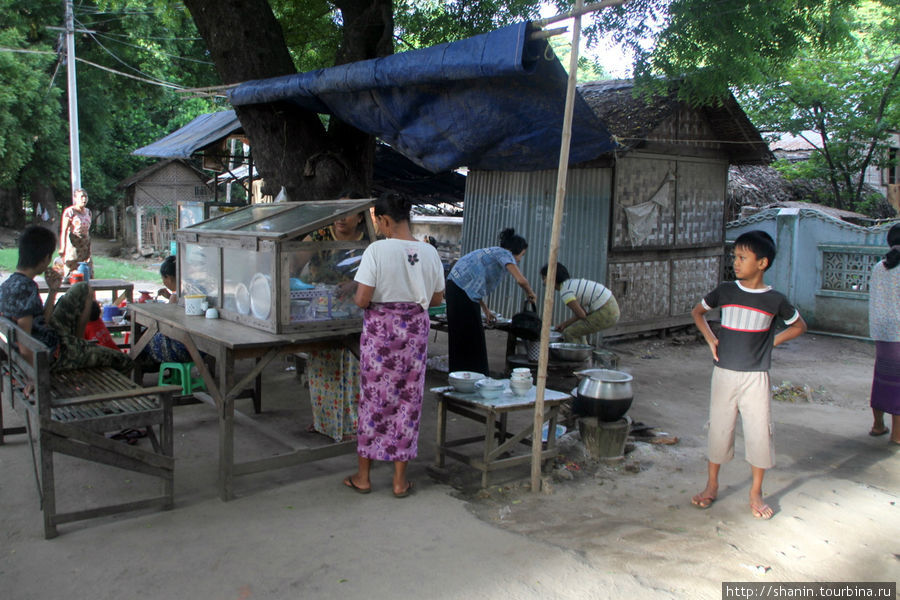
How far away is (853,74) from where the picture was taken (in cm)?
1355

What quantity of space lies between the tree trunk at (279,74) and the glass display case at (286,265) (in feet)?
5.82

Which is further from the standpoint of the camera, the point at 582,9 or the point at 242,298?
the point at 242,298

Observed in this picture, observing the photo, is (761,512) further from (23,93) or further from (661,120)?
(23,93)

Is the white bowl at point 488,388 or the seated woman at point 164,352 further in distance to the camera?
the seated woman at point 164,352

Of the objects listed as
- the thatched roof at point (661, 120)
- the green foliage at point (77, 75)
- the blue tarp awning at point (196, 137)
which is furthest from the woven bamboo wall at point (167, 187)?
the thatched roof at point (661, 120)

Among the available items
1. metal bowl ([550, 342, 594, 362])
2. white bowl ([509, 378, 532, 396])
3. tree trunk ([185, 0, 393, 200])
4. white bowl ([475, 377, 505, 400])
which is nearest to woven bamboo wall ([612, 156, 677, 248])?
metal bowl ([550, 342, 594, 362])

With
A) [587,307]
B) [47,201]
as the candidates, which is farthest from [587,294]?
[47,201]

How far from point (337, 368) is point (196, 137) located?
754cm

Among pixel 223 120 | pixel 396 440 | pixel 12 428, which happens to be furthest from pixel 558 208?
pixel 223 120

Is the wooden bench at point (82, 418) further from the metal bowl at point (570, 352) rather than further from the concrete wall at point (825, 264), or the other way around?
the concrete wall at point (825, 264)

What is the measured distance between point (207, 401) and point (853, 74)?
13.8 metres

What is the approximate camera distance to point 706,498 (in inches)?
166

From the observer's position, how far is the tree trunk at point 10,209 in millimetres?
26156

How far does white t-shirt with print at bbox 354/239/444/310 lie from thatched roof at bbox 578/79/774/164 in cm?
504
